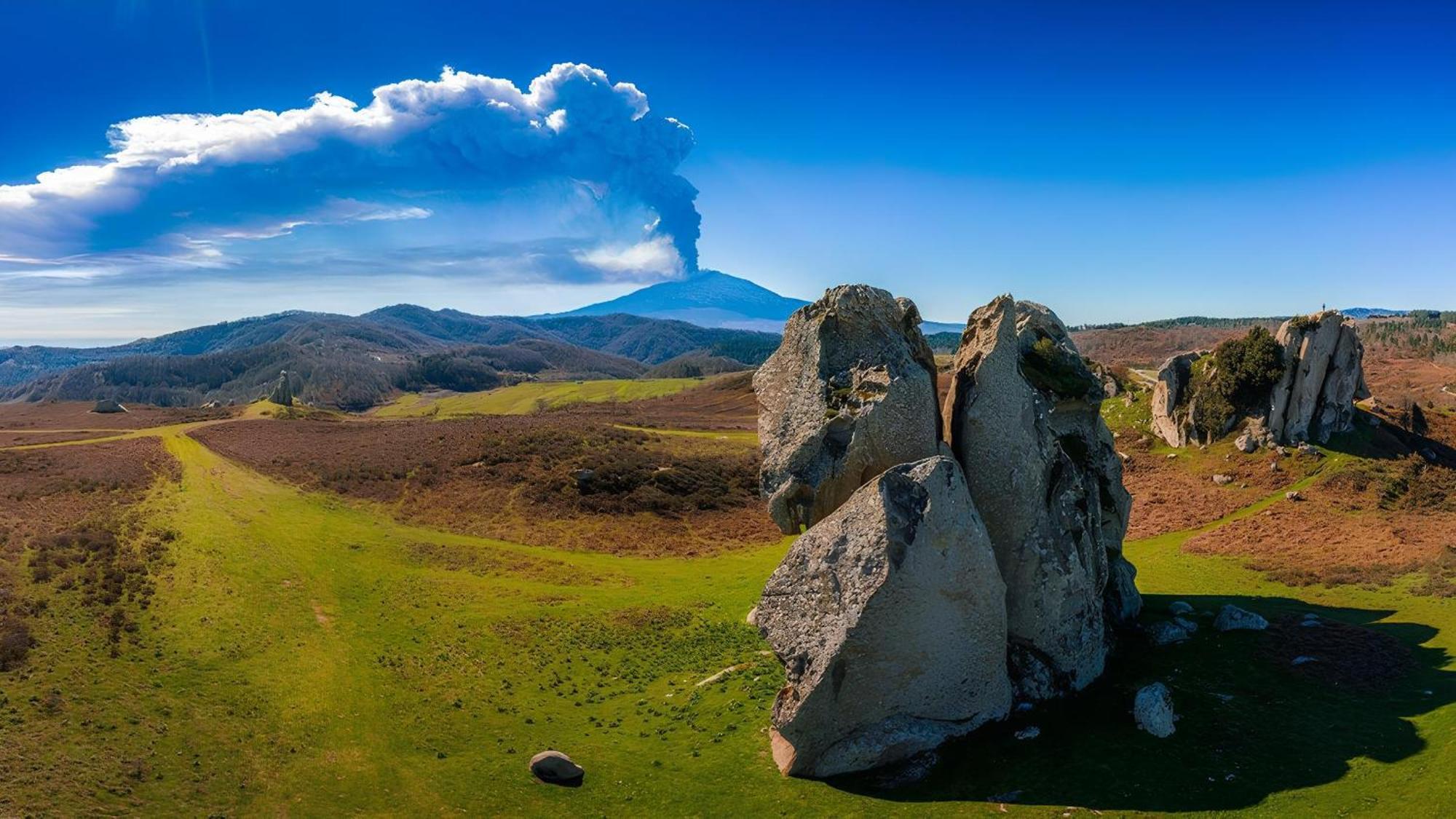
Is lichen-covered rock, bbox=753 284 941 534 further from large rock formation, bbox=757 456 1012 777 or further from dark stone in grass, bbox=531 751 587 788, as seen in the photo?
dark stone in grass, bbox=531 751 587 788

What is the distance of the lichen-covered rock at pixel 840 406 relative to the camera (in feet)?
83.5

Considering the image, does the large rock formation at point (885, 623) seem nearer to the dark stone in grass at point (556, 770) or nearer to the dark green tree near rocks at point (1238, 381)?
the dark stone in grass at point (556, 770)

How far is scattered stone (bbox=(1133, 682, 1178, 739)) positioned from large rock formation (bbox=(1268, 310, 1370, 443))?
46.9 m

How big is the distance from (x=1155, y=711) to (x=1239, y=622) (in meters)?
11.1

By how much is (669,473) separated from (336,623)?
1417 inches

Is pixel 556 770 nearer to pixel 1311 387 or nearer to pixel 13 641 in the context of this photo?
pixel 13 641

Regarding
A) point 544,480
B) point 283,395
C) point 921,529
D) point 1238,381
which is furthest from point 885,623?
point 283,395

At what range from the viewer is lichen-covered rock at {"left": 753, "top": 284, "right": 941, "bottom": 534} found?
25.4 meters

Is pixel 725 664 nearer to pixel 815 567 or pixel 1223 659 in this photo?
pixel 815 567

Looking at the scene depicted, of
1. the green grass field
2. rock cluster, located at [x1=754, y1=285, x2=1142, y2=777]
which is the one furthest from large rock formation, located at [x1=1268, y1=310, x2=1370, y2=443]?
rock cluster, located at [x1=754, y1=285, x2=1142, y2=777]

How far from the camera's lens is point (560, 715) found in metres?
28.5

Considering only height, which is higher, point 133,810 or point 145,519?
point 145,519

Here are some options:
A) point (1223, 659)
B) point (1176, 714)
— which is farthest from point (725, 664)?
point (1223, 659)

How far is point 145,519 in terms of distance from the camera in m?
45.0
